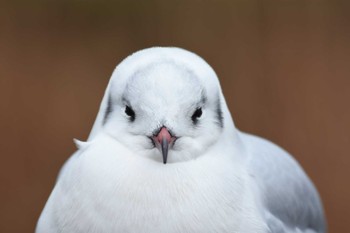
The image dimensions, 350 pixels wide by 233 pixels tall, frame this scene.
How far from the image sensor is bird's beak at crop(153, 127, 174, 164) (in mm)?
985

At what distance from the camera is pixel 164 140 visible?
98 centimetres

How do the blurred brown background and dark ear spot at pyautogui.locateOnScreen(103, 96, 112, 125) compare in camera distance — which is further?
the blurred brown background

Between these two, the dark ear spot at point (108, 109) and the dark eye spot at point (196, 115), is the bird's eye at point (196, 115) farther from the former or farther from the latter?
the dark ear spot at point (108, 109)

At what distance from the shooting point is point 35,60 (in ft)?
6.41

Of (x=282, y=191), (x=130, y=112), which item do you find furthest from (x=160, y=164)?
(x=282, y=191)

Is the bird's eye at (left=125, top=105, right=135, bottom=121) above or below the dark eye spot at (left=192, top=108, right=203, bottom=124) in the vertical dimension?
below

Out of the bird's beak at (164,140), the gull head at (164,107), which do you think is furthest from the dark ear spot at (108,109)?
the bird's beak at (164,140)

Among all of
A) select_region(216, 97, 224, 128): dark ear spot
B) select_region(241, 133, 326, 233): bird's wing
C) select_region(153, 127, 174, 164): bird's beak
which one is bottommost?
select_region(241, 133, 326, 233): bird's wing

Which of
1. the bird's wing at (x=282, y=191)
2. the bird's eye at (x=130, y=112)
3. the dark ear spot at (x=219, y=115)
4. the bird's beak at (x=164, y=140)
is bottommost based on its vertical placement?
the bird's wing at (x=282, y=191)

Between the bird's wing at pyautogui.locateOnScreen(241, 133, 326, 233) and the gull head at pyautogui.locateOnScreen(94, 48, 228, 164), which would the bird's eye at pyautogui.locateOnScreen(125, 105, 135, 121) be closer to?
the gull head at pyautogui.locateOnScreen(94, 48, 228, 164)

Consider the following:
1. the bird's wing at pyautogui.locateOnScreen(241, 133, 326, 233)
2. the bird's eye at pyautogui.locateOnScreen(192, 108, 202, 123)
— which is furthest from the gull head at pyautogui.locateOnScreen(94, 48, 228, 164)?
the bird's wing at pyautogui.locateOnScreen(241, 133, 326, 233)

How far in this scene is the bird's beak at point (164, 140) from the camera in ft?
3.23

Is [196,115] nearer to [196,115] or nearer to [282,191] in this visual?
[196,115]

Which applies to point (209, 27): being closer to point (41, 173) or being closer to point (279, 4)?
point (279, 4)
